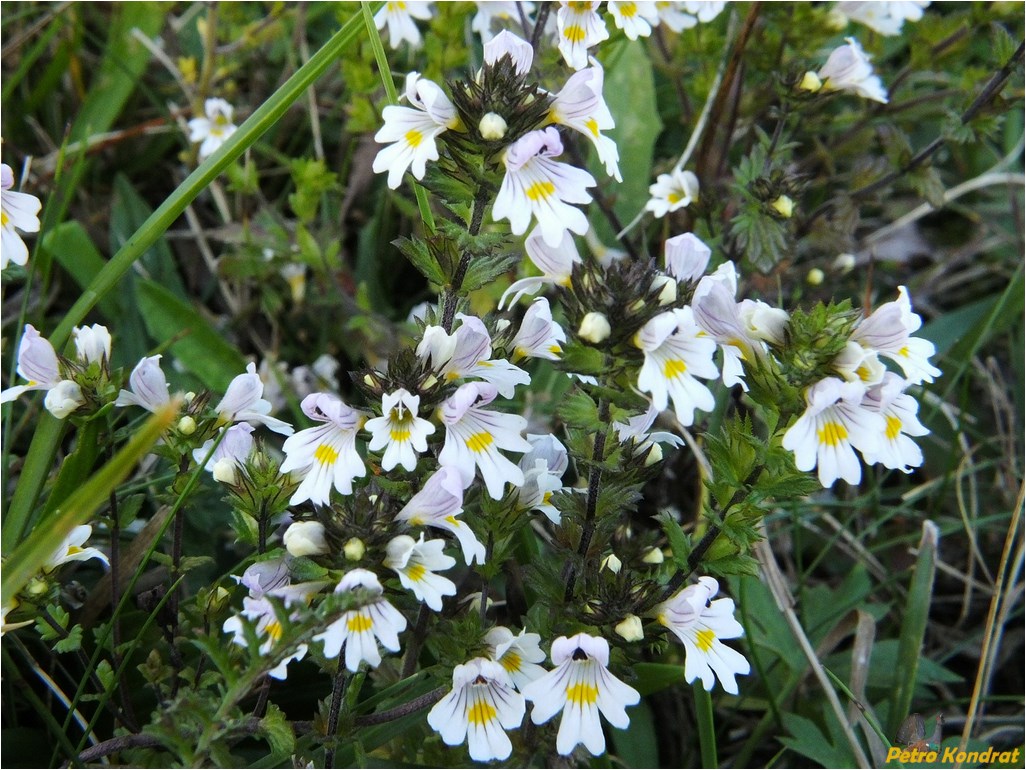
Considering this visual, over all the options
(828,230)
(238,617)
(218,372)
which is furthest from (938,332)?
(238,617)

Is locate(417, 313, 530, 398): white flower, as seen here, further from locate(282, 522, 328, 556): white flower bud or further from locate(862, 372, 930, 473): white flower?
locate(862, 372, 930, 473): white flower

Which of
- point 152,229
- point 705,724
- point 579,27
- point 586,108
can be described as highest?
point 579,27

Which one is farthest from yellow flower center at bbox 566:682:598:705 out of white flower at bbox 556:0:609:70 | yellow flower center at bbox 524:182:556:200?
white flower at bbox 556:0:609:70

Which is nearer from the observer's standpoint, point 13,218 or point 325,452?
point 325,452

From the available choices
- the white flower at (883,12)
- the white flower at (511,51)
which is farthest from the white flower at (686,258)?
the white flower at (883,12)

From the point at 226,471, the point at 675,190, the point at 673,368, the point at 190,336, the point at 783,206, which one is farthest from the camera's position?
the point at 190,336

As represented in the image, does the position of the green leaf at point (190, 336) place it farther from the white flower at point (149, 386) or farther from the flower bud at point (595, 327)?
the flower bud at point (595, 327)

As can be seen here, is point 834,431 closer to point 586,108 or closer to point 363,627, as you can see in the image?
A: point 586,108

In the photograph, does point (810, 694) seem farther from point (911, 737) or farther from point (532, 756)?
point (532, 756)

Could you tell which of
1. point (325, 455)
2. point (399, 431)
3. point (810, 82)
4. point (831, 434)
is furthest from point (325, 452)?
point (810, 82)
